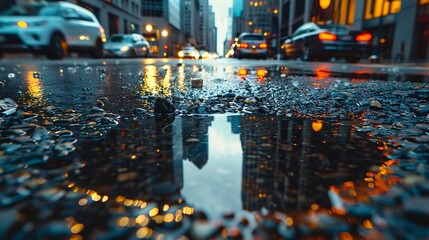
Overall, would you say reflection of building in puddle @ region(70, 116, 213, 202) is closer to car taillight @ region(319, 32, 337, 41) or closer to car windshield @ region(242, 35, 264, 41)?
car taillight @ region(319, 32, 337, 41)

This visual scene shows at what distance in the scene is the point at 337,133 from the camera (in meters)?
1.46

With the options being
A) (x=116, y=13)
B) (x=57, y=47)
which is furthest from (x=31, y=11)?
(x=116, y=13)

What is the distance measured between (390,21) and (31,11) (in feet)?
66.6

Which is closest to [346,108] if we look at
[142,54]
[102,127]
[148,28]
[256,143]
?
[256,143]

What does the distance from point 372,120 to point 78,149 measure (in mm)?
1563

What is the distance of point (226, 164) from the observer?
3.34 feet

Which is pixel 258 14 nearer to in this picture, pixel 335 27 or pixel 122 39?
pixel 122 39

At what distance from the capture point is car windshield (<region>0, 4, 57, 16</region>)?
786cm

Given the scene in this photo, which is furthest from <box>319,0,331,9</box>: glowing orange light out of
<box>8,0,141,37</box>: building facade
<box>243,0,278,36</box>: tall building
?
<box>243,0,278,36</box>: tall building

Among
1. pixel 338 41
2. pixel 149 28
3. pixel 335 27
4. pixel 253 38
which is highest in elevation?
pixel 149 28

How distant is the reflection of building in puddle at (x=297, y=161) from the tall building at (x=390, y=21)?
1823 cm

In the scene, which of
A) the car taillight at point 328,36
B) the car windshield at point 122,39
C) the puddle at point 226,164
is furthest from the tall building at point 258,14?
the puddle at point 226,164

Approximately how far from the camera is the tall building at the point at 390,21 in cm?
1711

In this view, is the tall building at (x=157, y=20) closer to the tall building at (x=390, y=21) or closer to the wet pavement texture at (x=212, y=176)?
the tall building at (x=390, y=21)
